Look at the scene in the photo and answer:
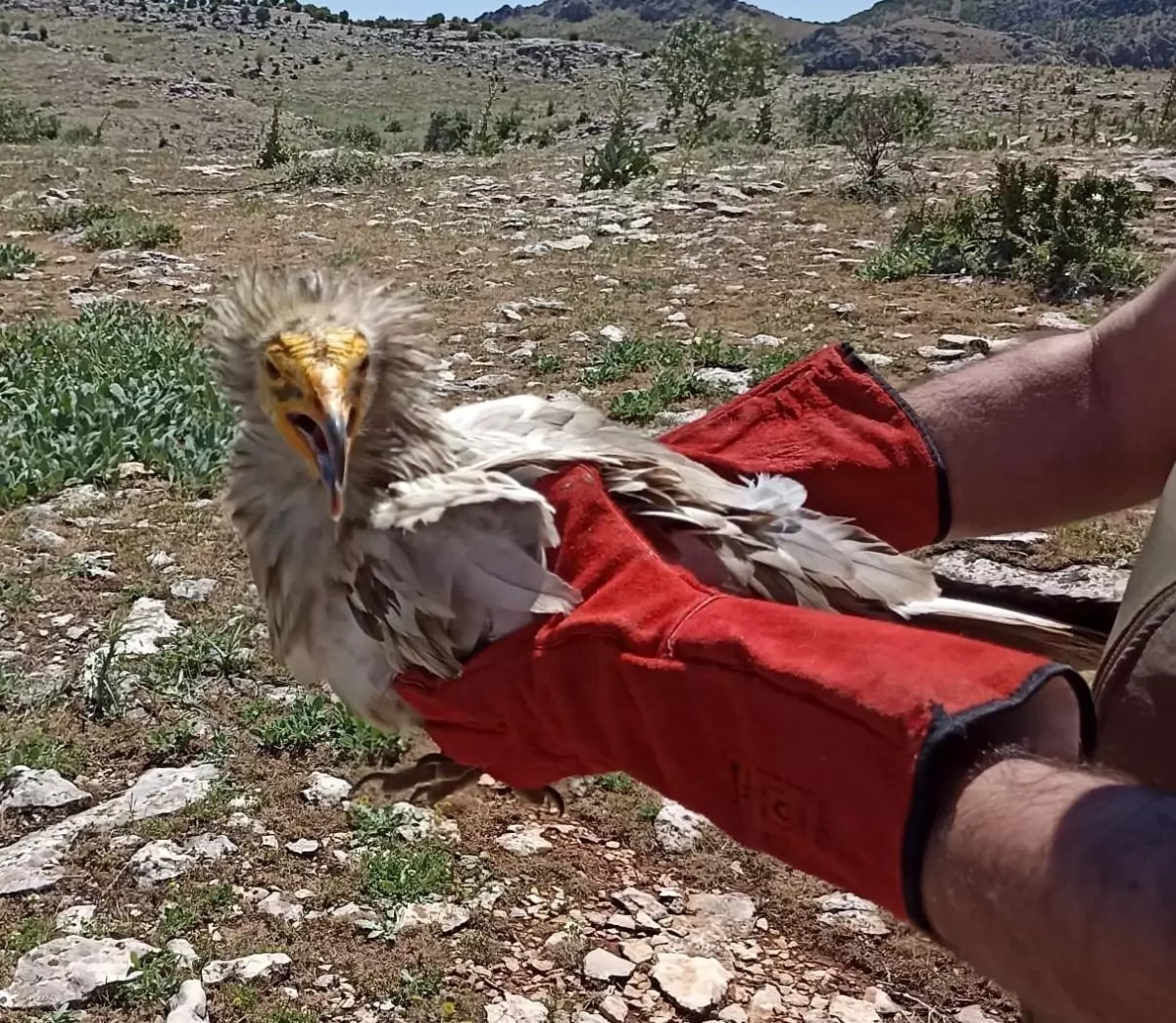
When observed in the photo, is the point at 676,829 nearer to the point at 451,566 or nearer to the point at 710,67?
the point at 451,566

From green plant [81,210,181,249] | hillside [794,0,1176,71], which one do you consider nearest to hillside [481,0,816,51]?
hillside [794,0,1176,71]

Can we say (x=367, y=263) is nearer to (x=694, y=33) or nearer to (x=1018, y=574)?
(x=1018, y=574)

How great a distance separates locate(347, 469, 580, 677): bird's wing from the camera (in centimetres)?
219

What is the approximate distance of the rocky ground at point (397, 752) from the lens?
2971 mm

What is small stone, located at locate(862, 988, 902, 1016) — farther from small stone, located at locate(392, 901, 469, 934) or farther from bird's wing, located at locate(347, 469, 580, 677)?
bird's wing, located at locate(347, 469, 580, 677)

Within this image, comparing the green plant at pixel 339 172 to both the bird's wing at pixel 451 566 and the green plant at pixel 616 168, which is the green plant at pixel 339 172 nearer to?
the green plant at pixel 616 168

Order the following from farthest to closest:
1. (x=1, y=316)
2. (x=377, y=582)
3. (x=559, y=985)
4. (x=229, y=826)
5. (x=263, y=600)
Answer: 1. (x=1, y=316)
2. (x=229, y=826)
3. (x=559, y=985)
4. (x=263, y=600)
5. (x=377, y=582)

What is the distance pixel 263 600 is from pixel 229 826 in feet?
3.33

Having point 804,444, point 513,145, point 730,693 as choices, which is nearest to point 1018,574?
point 804,444

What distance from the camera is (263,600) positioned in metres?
2.79

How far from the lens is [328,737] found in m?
3.84

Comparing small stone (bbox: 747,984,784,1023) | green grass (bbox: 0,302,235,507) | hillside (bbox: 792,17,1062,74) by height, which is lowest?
small stone (bbox: 747,984,784,1023)

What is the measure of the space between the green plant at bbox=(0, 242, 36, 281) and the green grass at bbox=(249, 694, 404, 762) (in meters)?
6.54

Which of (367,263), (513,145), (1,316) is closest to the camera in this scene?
(1,316)
